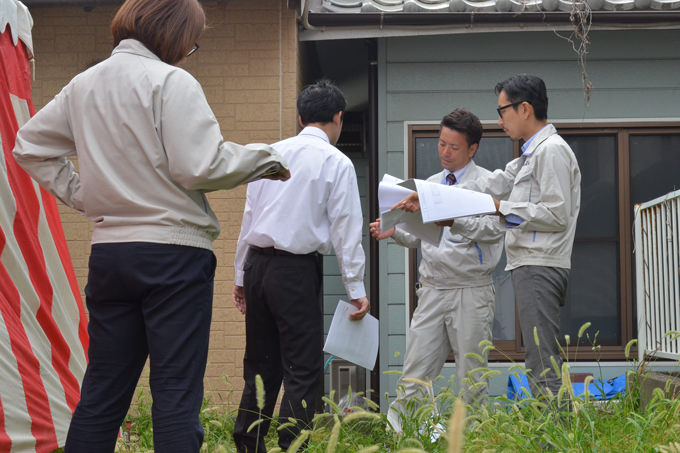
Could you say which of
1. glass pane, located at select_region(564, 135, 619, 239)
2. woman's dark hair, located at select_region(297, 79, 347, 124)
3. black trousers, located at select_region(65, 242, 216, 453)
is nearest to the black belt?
woman's dark hair, located at select_region(297, 79, 347, 124)

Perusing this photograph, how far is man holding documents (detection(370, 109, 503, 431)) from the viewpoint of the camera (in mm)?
4793

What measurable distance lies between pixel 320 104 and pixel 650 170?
3.32m

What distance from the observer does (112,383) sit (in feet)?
9.37

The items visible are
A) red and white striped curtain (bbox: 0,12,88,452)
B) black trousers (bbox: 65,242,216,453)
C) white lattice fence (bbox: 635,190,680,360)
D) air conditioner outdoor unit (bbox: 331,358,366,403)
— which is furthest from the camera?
air conditioner outdoor unit (bbox: 331,358,366,403)

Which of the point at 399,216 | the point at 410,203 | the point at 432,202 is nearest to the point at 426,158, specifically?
the point at 399,216

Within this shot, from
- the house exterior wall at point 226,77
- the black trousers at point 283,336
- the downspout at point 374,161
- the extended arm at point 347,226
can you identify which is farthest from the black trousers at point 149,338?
the downspout at point 374,161

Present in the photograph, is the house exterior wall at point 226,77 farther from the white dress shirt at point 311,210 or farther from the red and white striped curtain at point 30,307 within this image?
the white dress shirt at point 311,210

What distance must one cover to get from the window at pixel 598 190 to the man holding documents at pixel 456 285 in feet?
5.25

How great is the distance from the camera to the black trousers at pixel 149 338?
9.15ft

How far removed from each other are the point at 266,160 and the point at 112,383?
35.4 inches

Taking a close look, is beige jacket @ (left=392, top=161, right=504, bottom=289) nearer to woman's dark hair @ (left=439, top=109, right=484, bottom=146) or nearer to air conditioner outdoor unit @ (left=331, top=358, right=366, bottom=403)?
woman's dark hair @ (left=439, top=109, right=484, bottom=146)

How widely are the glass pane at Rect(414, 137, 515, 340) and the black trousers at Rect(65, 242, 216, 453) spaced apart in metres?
4.00

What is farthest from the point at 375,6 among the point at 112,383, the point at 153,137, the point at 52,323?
the point at 112,383

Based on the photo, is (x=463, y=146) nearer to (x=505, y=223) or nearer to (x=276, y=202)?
(x=505, y=223)
